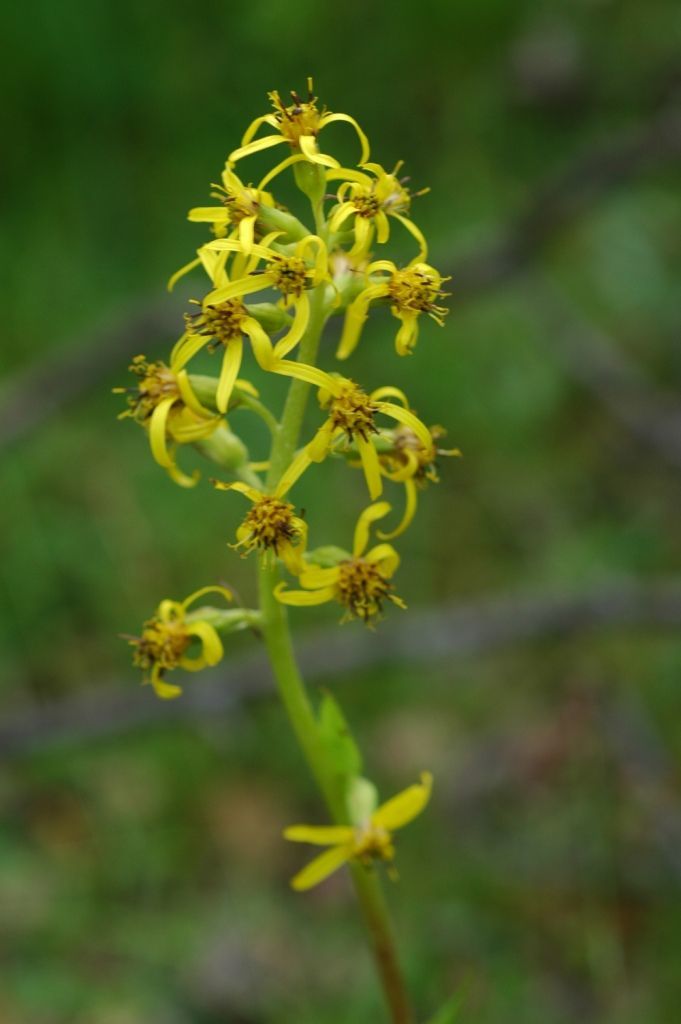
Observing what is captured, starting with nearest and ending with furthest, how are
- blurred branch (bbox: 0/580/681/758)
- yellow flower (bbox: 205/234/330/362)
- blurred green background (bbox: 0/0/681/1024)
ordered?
yellow flower (bbox: 205/234/330/362) < blurred green background (bbox: 0/0/681/1024) < blurred branch (bbox: 0/580/681/758)

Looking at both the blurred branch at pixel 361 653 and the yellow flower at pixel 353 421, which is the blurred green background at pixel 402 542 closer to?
the blurred branch at pixel 361 653

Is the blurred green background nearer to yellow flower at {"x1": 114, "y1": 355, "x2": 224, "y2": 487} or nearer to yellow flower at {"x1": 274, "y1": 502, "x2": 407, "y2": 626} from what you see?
yellow flower at {"x1": 274, "y1": 502, "x2": 407, "y2": 626}

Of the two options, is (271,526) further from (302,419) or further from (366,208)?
(366,208)

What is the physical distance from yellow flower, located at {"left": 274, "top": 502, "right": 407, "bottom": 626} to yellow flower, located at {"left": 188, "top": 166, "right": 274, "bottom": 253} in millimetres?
558

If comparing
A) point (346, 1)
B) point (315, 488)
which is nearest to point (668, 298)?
point (315, 488)

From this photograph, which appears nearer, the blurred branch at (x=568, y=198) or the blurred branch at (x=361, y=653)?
the blurred branch at (x=361, y=653)

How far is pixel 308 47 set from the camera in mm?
6680

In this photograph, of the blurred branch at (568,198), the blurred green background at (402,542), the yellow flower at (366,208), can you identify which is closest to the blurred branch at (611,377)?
the blurred green background at (402,542)

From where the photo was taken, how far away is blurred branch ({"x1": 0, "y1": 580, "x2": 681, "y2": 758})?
4.49 m

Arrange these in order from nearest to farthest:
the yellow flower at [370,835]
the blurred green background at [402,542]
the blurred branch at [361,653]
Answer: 1. the yellow flower at [370,835]
2. the blurred green background at [402,542]
3. the blurred branch at [361,653]

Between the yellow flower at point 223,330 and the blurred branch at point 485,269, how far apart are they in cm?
339

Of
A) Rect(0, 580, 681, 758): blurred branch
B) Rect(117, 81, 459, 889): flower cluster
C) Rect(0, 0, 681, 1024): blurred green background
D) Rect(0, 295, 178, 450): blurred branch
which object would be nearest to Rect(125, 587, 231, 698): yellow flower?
Rect(117, 81, 459, 889): flower cluster

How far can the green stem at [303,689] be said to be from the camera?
77.9 inches

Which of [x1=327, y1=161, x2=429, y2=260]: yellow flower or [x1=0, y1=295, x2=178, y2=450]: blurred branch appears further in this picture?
[x1=0, y1=295, x2=178, y2=450]: blurred branch
